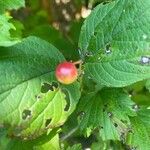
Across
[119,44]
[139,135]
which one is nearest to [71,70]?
[119,44]

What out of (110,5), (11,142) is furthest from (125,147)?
(110,5)

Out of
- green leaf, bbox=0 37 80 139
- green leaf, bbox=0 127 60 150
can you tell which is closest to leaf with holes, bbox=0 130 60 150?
green leaf, bbox=0 127 60 150

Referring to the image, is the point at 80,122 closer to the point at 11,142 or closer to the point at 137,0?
the point at 11,142

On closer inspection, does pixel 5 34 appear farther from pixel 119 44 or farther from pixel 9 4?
pixel 119 44

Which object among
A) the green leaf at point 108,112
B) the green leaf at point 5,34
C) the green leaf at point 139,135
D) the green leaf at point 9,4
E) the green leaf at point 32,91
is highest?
the green leaf at point 9,4

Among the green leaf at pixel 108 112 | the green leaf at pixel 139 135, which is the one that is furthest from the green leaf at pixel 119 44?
the green leaf at pixel 139 135

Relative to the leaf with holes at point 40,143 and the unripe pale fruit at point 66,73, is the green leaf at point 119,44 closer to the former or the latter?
the unripe pale fruit at point 66,73

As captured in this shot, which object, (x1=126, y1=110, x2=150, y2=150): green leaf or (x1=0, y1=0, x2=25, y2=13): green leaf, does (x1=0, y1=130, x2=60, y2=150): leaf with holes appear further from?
(x1=0, y1=0, x2=25, y2=13): green leaf
